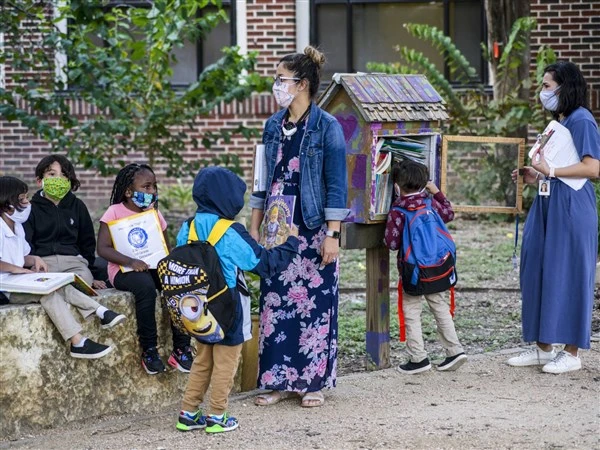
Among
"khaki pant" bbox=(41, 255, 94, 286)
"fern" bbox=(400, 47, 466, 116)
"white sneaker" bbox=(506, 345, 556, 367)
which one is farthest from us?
"fern" bbox=(400, 47, 466, 116)

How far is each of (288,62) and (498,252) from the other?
18.5 feet

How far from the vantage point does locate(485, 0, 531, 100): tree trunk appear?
1269 cm

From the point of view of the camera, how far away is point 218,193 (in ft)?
16.7

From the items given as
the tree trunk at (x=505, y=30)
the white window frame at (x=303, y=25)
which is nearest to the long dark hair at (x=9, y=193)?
the tree trunk at (x=505, y=30)

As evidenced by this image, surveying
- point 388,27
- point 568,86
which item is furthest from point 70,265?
point 388,27

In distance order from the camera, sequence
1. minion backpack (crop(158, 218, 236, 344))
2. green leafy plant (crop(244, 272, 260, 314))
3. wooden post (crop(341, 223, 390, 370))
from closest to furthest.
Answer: minion backpack (crop(158, 218, 236, 344)) → wooden post (crop(341, 223, 390, 370)) → green leafy plant (crop(244, 272, 260, 314))

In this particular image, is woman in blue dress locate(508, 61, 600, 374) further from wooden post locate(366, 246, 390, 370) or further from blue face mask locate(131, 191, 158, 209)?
blue face mask locate(131, 191, 158, 209)

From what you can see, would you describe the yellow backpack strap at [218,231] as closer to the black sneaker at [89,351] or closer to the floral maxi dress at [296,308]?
the floral maxi dress at [296,308]

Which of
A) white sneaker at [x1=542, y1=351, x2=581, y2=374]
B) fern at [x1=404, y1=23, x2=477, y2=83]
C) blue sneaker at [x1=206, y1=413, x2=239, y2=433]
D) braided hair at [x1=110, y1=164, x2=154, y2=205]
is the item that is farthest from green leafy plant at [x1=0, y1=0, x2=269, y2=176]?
white sneaker at [x1=542, y1=351, x2=581, y2=374]

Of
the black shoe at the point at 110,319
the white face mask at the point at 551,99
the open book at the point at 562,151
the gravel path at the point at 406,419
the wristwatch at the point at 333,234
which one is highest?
the white face mask at the point at 551,99

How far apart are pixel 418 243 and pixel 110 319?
1.79 meters

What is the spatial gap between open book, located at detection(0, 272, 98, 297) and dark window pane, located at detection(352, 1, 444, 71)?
9.37 m

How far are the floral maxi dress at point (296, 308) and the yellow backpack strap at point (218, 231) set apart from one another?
65 centimetres

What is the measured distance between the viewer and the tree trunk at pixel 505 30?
500 inches
